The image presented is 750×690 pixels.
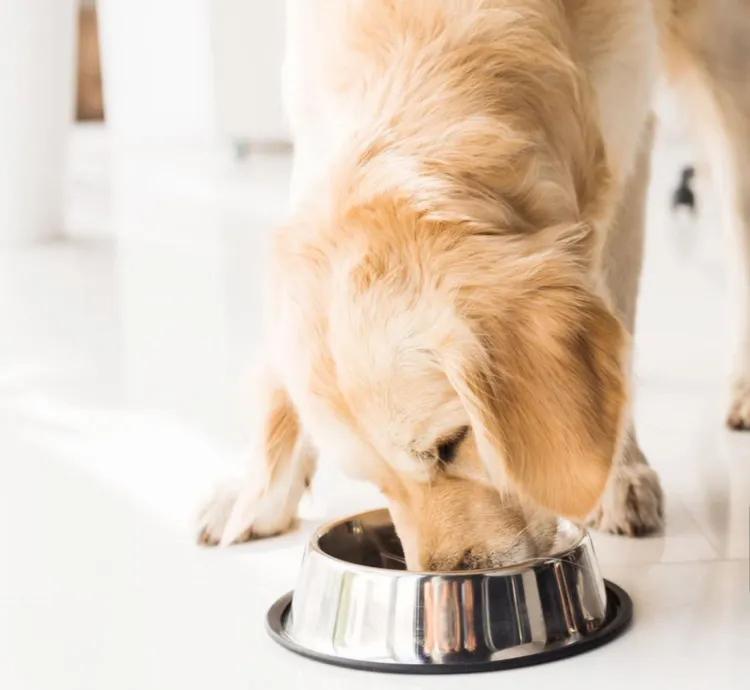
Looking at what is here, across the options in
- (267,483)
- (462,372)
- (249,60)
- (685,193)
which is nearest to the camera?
(462,372)

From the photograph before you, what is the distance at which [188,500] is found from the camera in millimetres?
1984

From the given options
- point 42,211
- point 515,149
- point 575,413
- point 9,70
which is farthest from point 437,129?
point 42,211

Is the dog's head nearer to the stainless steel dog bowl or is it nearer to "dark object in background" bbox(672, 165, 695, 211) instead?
the stainless steel dog bowl

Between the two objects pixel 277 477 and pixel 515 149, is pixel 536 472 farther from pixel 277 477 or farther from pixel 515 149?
pixel 277 477

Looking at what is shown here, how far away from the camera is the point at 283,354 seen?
1433mm

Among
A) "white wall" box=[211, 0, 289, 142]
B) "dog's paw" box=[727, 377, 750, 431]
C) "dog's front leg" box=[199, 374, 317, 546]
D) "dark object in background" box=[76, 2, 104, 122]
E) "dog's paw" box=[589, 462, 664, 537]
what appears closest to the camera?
"dog's front leg" box=[199, 374, 317, 546]

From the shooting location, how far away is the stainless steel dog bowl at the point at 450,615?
133 centimetres

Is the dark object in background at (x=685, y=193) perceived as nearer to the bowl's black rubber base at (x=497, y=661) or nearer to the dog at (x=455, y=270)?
the dog at (x=455, y=270)

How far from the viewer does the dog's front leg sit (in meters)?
1.66

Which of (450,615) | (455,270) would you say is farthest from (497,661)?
(455,270)

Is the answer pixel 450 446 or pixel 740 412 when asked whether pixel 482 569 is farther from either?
pixel 740 412

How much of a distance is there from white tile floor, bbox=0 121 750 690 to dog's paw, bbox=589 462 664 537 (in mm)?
23

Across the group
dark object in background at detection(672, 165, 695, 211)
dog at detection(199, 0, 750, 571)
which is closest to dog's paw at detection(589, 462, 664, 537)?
dog at detection(199, 0, 750, 571)

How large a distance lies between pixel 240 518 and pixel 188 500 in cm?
24
